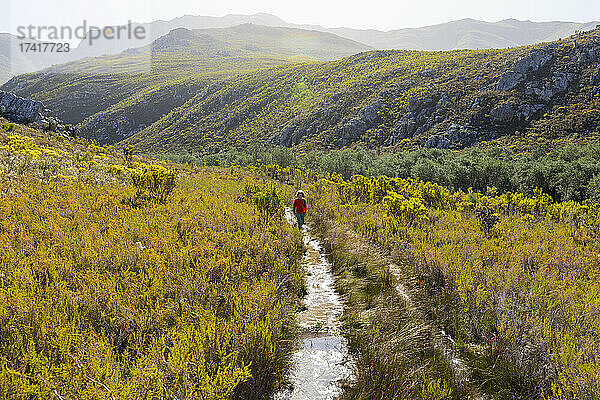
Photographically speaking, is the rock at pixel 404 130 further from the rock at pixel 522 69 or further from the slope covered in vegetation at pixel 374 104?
the rock at pixel 522 69

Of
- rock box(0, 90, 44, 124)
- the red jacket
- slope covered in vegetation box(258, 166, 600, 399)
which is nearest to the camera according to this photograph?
slope covered in vegetation box(258, 166, 600, 399)

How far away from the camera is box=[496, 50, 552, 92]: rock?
5106cm

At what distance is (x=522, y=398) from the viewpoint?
9.93 ft

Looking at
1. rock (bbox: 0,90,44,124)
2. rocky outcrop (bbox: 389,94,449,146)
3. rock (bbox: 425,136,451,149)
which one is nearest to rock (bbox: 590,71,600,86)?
rocky outcrop (bbox: 389,94,449,146)

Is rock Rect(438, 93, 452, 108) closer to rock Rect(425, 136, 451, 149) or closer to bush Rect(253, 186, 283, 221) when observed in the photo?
rock Rect(425, 136, 451, 149)

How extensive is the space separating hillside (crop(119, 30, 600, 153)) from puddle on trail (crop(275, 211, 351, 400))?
152 feet

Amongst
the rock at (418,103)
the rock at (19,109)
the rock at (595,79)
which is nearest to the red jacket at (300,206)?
the rock at (19,109)

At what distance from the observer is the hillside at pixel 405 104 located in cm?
4644

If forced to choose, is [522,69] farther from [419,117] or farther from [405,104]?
[405,104]

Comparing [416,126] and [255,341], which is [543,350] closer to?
[255,341]

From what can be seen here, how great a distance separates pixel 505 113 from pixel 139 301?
A: 57530 mm

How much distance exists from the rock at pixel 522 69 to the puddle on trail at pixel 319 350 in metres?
59.7

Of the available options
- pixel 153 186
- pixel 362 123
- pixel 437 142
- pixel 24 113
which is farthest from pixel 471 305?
→ pixel 362 123

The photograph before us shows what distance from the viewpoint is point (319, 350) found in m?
3.99
